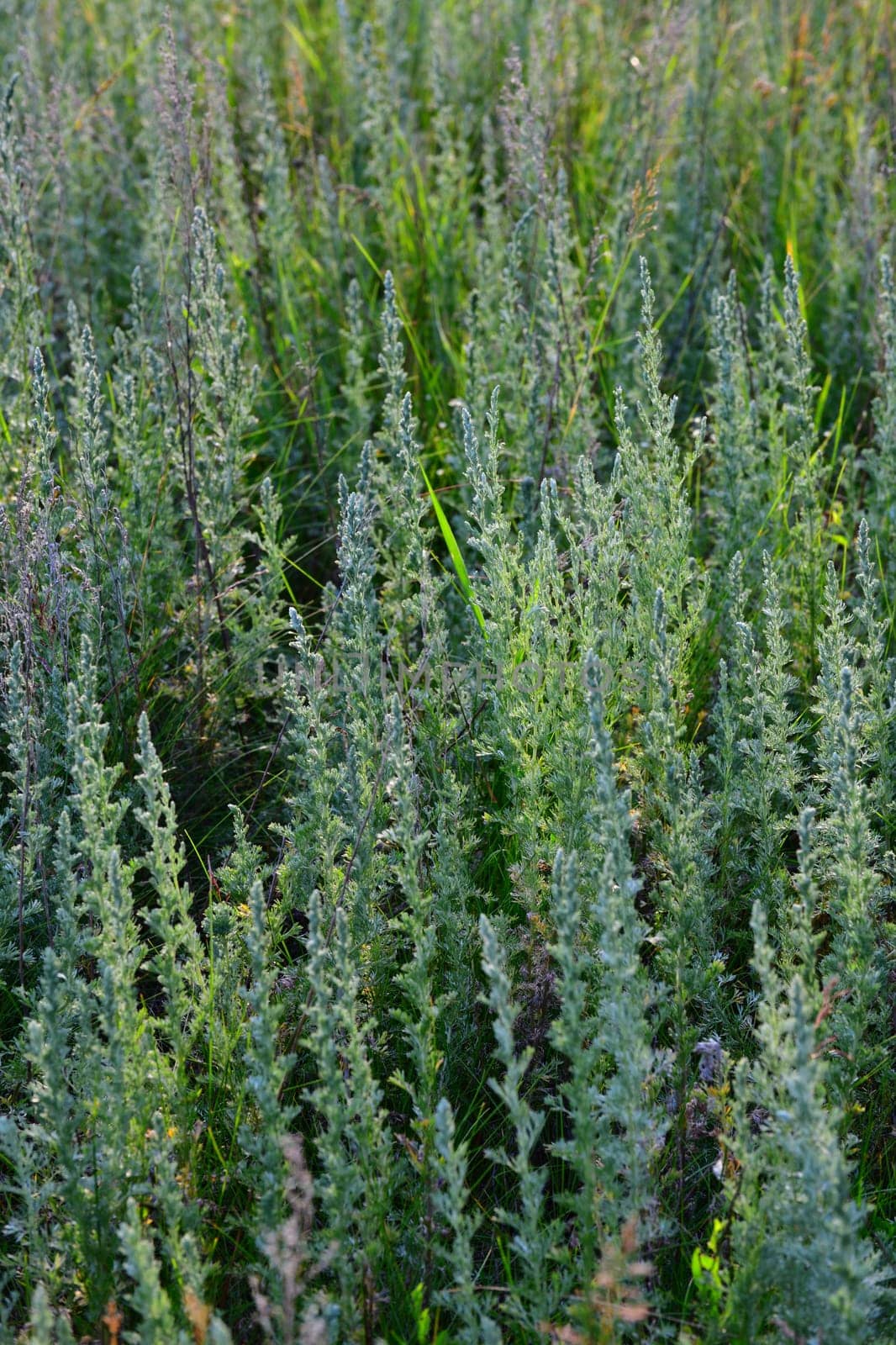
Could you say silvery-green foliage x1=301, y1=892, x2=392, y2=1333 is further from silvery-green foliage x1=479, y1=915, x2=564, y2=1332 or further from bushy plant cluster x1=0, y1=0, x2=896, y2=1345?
silvery-green foliage x1=479, y1=915, x2=564, y2=1332

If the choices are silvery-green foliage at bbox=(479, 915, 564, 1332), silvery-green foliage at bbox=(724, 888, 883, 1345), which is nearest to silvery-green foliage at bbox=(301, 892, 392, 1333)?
silvery-green foliage at bbox=(479, 915, 564, 1332)

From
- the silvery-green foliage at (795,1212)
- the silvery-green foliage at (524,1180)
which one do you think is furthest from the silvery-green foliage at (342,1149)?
the silvery-green foliage at (795,1212)

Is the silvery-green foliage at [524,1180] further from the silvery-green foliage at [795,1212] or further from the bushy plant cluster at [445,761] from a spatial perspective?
the silvery-green foliage at [795,1212]

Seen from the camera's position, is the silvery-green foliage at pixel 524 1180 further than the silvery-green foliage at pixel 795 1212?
Yes

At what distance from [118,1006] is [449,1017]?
0.69 meters

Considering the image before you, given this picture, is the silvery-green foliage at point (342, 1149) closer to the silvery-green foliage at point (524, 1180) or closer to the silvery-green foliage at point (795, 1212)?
the silvery-green foliage at point (524, 1180)

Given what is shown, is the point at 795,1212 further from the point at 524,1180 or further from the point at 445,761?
the point at 445,761

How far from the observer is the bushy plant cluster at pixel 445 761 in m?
1.99

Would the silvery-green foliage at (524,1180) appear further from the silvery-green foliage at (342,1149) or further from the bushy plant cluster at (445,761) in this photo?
the silvery-green foliage at (342,1149)

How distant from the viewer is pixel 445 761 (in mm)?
2744

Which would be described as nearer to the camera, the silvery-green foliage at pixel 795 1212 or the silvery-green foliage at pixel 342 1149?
the silvery-green foliage at pixel 795 1212

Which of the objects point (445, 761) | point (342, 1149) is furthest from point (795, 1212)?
point (445, 761)

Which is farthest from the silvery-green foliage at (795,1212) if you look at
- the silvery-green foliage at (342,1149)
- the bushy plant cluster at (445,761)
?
the silvery-green foliage at (342,1149)

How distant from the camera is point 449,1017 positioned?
2.49 metres
